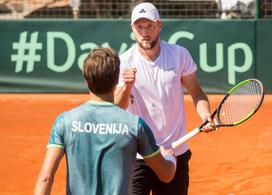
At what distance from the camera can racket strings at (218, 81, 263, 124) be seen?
535 centimetres

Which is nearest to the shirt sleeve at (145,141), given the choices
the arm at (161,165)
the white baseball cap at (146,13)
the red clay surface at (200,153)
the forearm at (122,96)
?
the arm at (161,165)

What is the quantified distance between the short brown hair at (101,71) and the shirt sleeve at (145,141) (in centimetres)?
24

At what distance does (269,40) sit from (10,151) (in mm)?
5503

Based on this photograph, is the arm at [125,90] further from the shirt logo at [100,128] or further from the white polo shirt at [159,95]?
the shirt logo at [100,128]

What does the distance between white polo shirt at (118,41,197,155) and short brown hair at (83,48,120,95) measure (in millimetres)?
1584

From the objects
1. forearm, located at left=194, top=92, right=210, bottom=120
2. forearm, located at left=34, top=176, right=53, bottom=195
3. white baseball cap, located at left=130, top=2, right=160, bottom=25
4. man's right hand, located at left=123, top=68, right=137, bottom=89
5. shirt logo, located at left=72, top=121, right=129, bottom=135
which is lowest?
forearm, located at left=34, top=176, right=53, bottom=195

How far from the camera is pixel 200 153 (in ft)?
30.9

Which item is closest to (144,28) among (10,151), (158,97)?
(158,97)

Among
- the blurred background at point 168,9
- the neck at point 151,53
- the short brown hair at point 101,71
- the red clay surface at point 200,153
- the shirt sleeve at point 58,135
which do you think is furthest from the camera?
the blurred background at point 168,9

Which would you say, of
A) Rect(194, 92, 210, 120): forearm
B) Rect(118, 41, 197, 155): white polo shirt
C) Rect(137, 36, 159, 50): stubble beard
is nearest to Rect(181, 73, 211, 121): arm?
Rect(194, 92, 210, 120): forearm

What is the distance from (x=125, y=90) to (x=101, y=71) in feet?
3.97

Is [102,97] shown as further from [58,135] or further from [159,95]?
[159,95]

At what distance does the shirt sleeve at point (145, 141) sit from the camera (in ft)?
11.7

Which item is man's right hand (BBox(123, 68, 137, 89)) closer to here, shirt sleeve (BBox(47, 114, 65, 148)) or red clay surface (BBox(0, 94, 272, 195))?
shirt sleeve (BBox(47, 114, 65, 148))
